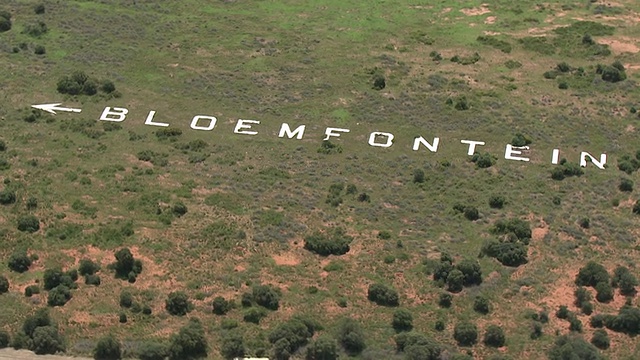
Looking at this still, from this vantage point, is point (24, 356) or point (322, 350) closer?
point (322, 350)

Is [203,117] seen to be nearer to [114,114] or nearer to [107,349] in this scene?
[114,114]

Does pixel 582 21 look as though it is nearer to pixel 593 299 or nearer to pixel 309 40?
pixel 309 40

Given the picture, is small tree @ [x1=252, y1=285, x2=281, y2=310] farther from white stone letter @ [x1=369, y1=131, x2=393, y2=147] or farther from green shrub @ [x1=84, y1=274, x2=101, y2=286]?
white stone letter @ [x1=369, y1=131, x2=393, y2=147]

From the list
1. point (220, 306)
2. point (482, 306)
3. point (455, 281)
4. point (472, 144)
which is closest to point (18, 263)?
point (220, 306)

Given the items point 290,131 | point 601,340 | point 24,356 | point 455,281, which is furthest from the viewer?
point 290,131

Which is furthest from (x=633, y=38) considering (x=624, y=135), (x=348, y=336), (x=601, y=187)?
(x=348, y=336)

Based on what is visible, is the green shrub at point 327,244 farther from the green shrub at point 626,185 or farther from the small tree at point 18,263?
the green shrub at point 626,185
